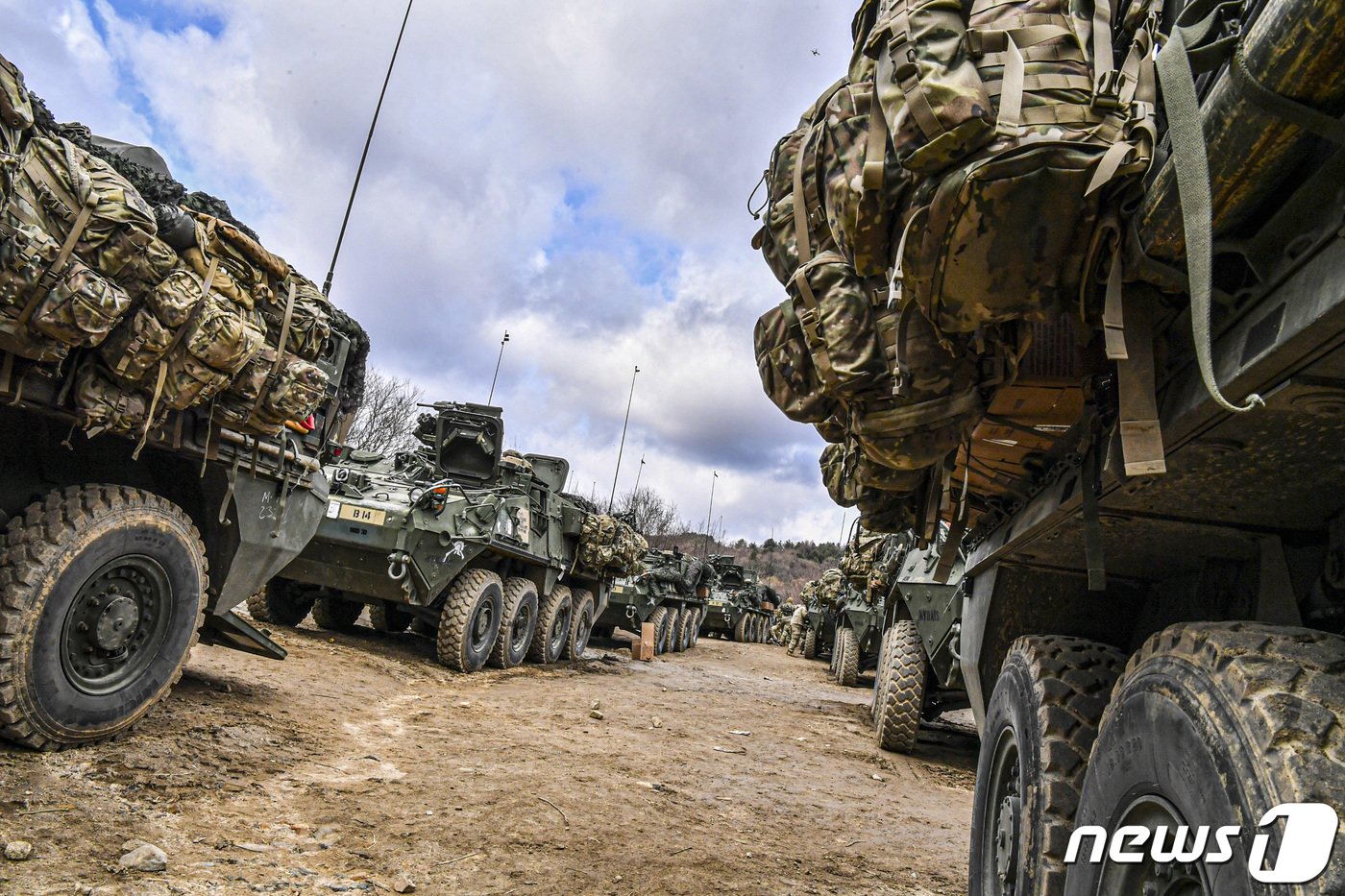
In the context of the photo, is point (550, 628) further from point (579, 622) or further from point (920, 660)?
point (920, 660)

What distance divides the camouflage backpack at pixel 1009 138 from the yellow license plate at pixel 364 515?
7.87 meters

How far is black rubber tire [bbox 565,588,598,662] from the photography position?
13.2 meters

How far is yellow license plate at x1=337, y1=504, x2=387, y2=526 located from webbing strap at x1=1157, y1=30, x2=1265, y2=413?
27.6 ft

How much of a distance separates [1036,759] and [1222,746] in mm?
1081

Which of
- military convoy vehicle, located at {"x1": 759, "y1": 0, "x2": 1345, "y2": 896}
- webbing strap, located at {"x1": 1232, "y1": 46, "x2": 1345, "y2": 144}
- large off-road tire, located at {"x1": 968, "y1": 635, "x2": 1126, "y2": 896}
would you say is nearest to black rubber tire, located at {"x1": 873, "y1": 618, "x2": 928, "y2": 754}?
large off-road tire, located at {"x1": 968, "y1": 635, "x2": 1126, "y2": 896}

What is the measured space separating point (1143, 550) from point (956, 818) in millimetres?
3438

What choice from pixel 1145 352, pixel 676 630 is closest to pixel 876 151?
pixel 1145 352

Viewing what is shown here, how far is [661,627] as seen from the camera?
17844 millimetres

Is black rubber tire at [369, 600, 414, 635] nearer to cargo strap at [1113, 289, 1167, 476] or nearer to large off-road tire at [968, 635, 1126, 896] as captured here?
large off-road tire at [968, 635, 1126, 896]

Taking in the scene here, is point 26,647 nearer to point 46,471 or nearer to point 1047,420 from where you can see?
point 46,471

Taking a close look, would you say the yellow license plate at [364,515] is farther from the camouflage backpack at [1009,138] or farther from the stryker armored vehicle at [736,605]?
the stryker armored vehicle at [736,605]

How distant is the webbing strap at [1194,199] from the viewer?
132 centimetres

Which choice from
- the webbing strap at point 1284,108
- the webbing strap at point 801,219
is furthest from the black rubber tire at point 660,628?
the webbing strap at point 1284,108

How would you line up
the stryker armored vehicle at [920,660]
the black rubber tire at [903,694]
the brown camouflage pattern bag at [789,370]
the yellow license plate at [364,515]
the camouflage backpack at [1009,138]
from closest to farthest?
the camouflage backpack at [1009,138], the brown camouflage pattern bag at [789,370], the stryker armored vehicle at [920,660], the black rubber tire at [903,694], the yellow license plate at [364,515]
